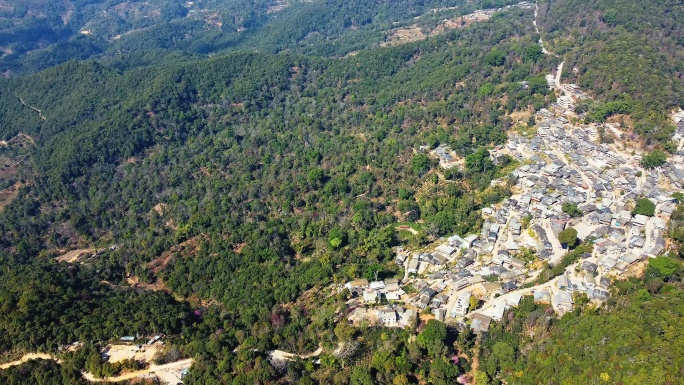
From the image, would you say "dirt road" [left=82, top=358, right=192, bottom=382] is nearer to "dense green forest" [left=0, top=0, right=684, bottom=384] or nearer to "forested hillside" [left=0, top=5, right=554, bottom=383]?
"dense green forest" [left=0, top=0, right=684, bottom=384]

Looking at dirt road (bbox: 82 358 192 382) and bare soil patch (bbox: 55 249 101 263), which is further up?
dirt road (bbox: 82 358 192 382)

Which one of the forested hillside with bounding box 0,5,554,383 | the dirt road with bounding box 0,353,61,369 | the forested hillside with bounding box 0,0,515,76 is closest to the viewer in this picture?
the dirt road with bounding box 0,353,61,369

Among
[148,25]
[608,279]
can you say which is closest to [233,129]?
[608,279]

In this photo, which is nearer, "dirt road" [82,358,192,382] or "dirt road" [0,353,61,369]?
"dirt road" [82,358,192,382]

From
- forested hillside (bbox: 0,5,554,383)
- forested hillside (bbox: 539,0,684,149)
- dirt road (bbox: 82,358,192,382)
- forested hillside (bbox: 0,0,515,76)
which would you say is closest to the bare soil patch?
forested hillside (bbox: 0,5,554,383)

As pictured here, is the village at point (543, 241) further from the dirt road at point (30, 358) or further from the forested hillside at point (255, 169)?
the dirt road at point (30, 358)

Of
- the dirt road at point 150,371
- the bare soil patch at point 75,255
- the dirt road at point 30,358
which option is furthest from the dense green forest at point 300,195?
the bare soil patch at point 75,255

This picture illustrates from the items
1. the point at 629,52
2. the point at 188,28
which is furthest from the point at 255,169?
the point at 188,28

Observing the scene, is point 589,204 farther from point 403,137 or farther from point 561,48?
point 561,48
